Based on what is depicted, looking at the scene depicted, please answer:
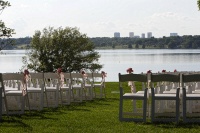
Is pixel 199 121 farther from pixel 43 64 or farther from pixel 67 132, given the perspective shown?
pixel 43 64

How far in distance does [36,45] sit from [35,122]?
4715 cm

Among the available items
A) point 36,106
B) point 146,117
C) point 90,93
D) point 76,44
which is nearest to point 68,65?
point 76,44

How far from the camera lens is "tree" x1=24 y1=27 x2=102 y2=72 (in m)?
58.6

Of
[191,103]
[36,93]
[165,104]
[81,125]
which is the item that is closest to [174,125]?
[81,125]

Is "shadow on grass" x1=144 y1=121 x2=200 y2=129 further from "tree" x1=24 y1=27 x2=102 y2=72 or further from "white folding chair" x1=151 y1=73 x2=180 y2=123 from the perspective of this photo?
"tree" x1=24 y1=27 x2=102 y2=72

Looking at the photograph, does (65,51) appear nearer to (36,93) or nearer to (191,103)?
(36,93)

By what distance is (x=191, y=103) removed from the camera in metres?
14.3

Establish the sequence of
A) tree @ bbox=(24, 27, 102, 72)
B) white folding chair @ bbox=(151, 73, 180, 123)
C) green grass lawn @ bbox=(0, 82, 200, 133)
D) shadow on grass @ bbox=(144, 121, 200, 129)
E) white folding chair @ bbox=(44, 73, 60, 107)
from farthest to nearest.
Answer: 1. tree @ bbox=(24, 27, 102, 72)
2. white folding chair @ bbox=(44, 73, 60, 107)
3. white folding chair @ bbox=(151, 73, 180, 123)
4. shadow on grass @ bbox=(144, 121, 200, 129)
5. green grass lawn @ bbox=(0, 82, 200, 133)

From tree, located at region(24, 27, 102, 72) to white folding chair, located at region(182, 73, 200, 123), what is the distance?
43.5 m

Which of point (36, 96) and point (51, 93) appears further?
point (51, 93)

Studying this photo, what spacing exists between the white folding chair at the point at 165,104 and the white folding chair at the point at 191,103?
171 mm

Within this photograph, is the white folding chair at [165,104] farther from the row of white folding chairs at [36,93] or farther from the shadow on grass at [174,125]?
the row of white folding chairs at [36,93]

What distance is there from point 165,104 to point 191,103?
3.04 ft

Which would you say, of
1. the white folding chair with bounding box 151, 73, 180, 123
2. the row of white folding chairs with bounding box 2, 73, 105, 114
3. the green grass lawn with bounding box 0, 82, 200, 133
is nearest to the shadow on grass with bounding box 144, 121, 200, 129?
the green grass lawn with bounding box 0, 82, 200, 133
